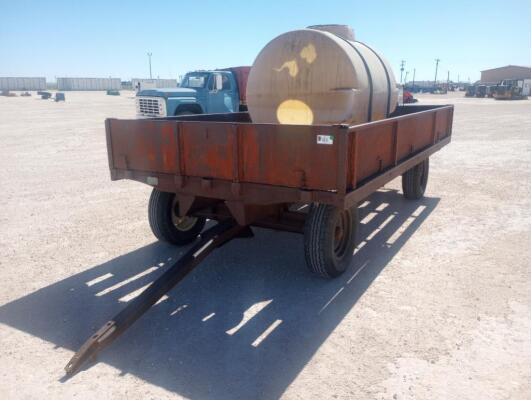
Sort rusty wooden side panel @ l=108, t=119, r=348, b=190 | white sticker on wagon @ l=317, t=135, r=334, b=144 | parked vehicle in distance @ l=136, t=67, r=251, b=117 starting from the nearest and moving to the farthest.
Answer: white sticker on wagon @ l=317, t=135, r=334, b=144, rusty wooden side panel @ l=108, t=119, r=348, b=190, parked vehicle in distance @ l=136, t=67, r=251, b=117

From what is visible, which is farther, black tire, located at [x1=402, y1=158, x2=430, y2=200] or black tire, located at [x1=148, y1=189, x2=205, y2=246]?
black tire, located at [x1=402, y1=158, x2=430, y2=200]

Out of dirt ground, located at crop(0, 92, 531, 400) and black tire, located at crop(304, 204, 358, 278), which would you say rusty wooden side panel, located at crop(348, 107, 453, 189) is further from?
dirt ground, located at crop(0, 92, 531, 400)

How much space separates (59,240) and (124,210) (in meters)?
1.45

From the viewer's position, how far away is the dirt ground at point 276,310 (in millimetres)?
3150

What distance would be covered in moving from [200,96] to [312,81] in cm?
1131

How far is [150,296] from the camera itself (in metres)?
3.82

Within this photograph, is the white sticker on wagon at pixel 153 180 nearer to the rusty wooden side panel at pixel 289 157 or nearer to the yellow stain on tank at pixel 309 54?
the rusty wooden side panel at pixel 289 157

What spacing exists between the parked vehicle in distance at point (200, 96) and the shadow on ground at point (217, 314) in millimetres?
10905

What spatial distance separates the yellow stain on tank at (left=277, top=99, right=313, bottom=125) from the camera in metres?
5.37

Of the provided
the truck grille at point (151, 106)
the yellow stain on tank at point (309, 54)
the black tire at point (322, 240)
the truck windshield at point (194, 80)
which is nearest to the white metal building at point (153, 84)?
the truck grille at point (151, 106)

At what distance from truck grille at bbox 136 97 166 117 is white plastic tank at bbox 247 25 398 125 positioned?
10.6 m

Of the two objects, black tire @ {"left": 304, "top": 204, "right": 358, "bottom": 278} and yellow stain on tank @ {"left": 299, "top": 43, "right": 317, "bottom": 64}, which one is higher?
yellow stain on tank @ {"left": 299, "top": 43, "right": 317, "bottom": 64}

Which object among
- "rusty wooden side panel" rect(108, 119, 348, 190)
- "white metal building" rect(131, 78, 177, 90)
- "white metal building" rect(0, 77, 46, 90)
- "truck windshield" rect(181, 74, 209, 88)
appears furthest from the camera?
"white metal building" rect(0, 77, 46, 90)

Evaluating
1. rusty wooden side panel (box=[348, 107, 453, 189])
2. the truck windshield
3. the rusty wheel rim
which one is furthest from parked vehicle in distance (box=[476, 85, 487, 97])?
the rusty wheel rim
